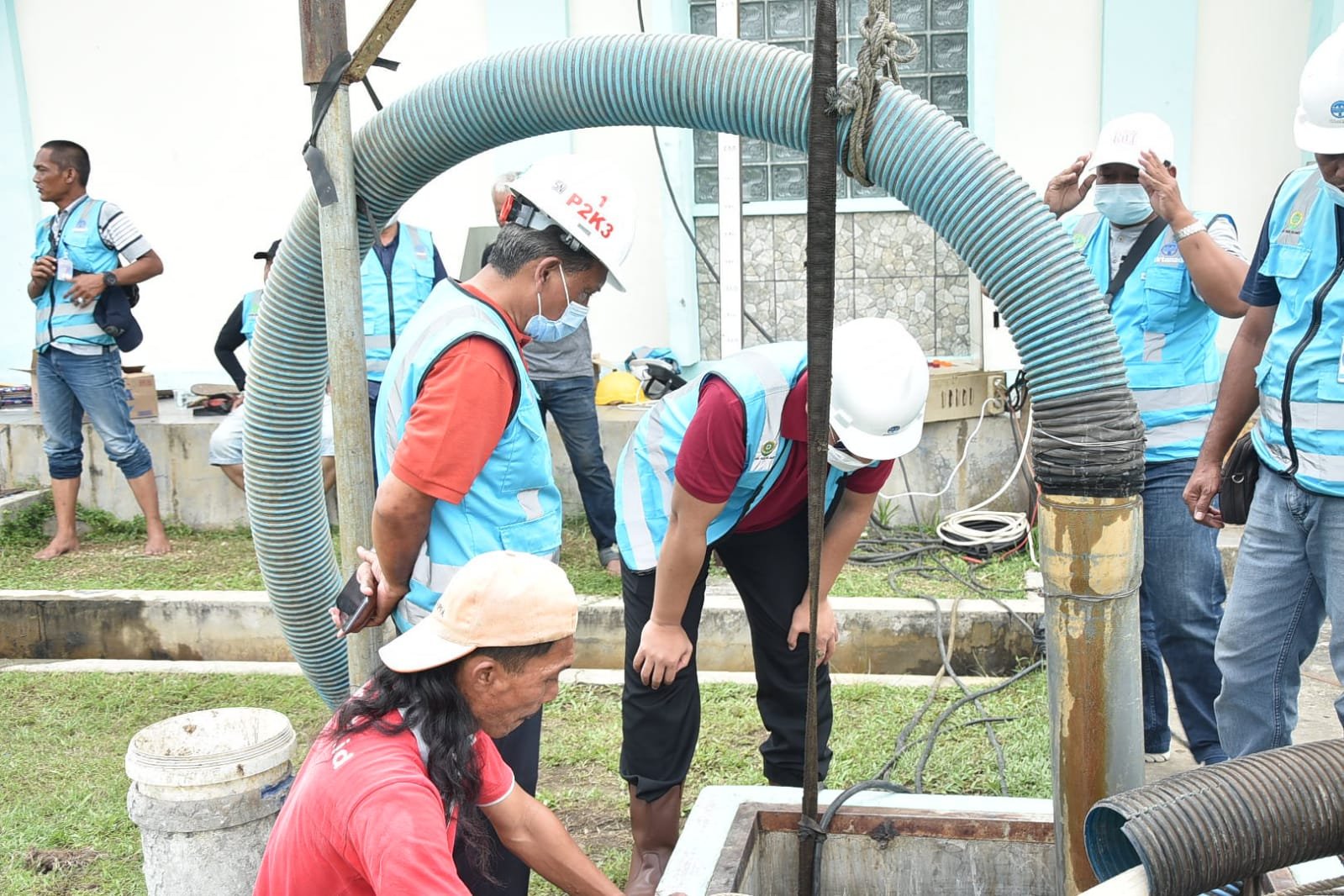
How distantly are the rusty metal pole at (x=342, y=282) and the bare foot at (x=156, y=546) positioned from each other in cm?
452

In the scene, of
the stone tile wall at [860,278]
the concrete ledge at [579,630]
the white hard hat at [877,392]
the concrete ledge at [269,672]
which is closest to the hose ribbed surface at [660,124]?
the white hard hat at [877,392]

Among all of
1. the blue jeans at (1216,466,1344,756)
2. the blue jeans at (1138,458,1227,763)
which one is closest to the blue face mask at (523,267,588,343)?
the blue jeans at (1216,466,1344,756)

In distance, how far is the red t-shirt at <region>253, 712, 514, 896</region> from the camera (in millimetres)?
1968

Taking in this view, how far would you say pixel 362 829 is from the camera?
201 cm

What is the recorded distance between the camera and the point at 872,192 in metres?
7.75

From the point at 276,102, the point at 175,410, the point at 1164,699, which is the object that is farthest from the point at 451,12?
the point at 1164,699

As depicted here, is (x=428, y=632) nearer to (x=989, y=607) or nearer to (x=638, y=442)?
A: (x=638, y=442)

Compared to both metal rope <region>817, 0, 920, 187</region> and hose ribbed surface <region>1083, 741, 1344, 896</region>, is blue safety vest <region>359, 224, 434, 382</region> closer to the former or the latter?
metal rope <region>817, 0, 920, 187</region>

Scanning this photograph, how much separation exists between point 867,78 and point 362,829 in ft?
5.40

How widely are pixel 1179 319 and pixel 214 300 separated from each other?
23.0ft

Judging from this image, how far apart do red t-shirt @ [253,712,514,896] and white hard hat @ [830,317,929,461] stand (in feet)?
4.47

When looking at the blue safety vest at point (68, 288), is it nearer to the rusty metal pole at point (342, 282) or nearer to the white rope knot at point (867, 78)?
the rusty metal pole at point (342, 282)

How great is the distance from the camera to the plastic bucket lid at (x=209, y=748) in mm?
3012

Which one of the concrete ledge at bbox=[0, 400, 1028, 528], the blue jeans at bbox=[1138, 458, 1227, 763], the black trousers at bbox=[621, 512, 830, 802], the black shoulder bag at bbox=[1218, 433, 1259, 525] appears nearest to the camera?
the black shoulder bag at bbox=[1218, 433, 1259, 525]
